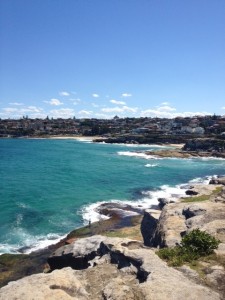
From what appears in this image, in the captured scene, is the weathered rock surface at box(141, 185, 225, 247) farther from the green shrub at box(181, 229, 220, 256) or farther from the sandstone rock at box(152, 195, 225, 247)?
the green shrub at box(181, 229, 220, 256)

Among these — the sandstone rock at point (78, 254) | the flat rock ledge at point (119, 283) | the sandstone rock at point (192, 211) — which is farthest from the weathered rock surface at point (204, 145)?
the flat rock ledge at point (119, 283)

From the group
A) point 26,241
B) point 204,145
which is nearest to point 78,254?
point 26,241

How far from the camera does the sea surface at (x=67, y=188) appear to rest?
3759 centimetres

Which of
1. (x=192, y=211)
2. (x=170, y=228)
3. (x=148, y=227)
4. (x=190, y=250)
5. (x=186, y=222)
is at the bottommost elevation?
(x=148, y=227)

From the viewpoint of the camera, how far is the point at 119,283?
1398 centimetres

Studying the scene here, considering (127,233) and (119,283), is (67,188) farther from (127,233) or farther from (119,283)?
(119,283)

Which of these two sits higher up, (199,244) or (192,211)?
(199,244)

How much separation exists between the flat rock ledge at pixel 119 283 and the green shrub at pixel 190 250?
21.5 inches

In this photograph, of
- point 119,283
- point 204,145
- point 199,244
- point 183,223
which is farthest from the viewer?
point 204,145

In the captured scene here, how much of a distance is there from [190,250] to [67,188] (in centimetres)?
4268

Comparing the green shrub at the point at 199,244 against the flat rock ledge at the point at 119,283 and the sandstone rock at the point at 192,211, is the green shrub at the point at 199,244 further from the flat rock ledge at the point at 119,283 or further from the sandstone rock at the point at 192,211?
the sandstone rock at the point at 192,211

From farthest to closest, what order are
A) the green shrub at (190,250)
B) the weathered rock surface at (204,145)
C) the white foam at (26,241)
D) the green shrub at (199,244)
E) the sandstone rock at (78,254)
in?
the weathered rock surface at (204,145), the white foam at (26,241), the sandstone rock at (78,254), the green shrub at (199,244), the green shrub at (190,250)

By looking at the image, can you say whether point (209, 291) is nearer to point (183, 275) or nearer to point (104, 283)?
point (183, 275)

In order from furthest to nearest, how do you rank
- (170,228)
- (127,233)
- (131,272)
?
(127,233) → (170,228) → (131,272)
